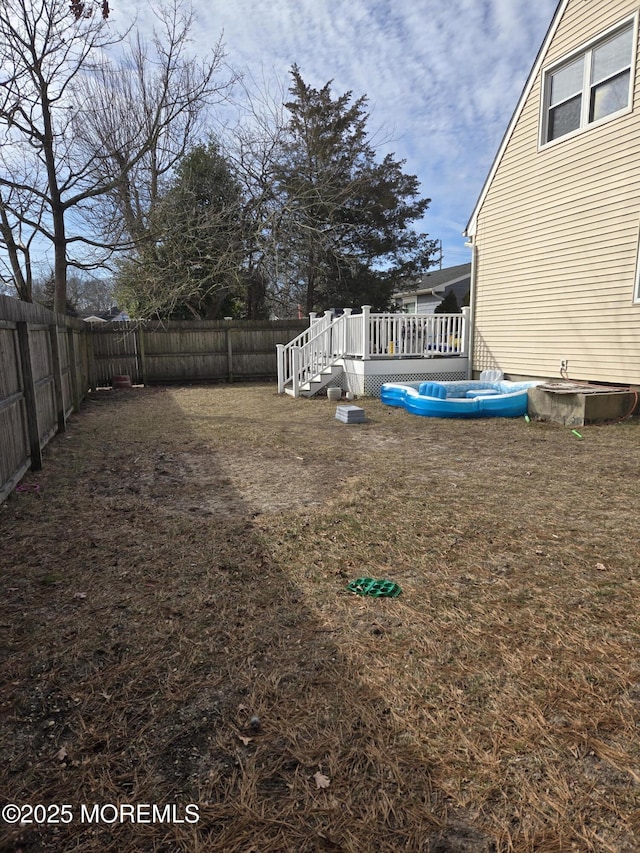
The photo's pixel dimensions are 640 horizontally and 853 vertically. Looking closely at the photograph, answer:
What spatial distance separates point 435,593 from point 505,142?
35.4 ft

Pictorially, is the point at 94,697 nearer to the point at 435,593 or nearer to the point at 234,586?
the point at 234,586

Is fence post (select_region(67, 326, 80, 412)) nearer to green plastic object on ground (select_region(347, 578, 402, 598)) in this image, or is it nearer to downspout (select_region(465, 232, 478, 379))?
green plastic object on ground (select_region(347, 578, 402, 598))

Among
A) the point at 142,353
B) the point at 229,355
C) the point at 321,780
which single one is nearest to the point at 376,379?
the point at 229,355

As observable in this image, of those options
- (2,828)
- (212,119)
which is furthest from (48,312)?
(212,119)

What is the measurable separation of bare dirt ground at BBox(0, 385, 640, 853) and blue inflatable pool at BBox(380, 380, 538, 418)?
A: 414 cm

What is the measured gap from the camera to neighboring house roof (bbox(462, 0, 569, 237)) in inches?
352

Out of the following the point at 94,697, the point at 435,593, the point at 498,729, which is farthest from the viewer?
the point at 435,593

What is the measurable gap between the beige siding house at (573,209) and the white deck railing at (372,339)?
1001mm

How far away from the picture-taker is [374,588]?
2766 mm

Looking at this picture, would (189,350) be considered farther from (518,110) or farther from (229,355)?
(518,110)

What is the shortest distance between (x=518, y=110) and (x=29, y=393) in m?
10.4

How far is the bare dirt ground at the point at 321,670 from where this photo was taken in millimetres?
1457

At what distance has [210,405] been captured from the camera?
10766 millimetres

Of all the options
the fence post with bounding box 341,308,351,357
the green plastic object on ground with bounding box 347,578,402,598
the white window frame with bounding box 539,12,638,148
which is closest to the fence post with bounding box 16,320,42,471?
the green plastic object on ground with bounding box 347,578,402,598
